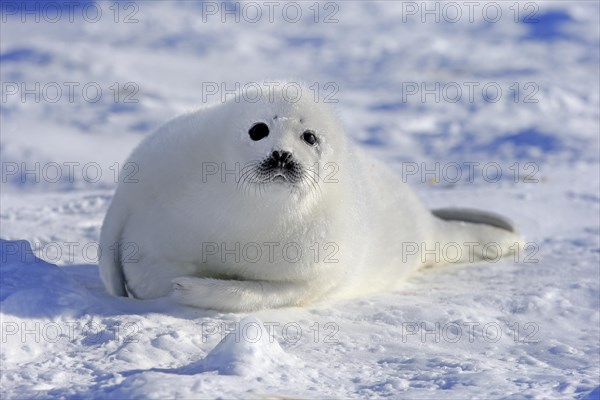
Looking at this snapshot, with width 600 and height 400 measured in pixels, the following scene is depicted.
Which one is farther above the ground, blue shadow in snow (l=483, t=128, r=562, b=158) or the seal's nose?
blue shadow in snow (l=483, t=128, r=562, b=158)

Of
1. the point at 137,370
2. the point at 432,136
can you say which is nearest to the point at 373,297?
the point at 137,370

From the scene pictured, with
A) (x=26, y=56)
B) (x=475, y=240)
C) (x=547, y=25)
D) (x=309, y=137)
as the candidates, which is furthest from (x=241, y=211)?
(x=547, y=25)

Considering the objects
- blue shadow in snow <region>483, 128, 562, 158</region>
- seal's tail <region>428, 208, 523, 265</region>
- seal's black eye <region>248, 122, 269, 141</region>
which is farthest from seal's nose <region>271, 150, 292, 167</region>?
blue shadow in snow <region>483, 128, 562, 158</region>

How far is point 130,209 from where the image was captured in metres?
4.14

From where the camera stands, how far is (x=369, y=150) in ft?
30.7

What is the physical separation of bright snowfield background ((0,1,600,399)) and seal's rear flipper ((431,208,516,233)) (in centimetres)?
26

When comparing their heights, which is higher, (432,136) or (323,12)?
(323,12)

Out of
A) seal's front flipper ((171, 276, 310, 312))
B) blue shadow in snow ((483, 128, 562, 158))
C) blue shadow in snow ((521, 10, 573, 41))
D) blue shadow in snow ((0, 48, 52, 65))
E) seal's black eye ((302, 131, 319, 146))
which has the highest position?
blue shadow in snow ((521, 10, 573, 41))

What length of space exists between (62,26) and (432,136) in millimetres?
6843

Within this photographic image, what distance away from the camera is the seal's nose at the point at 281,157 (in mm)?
3676

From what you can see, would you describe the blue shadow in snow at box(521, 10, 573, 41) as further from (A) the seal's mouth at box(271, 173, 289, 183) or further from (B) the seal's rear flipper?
(A) the seal's mouth at box(271, 173, 289, 183)

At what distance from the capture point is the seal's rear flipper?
19.0 feet

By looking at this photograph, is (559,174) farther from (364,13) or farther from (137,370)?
(364,13)

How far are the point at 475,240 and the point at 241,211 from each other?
2.06 metres
